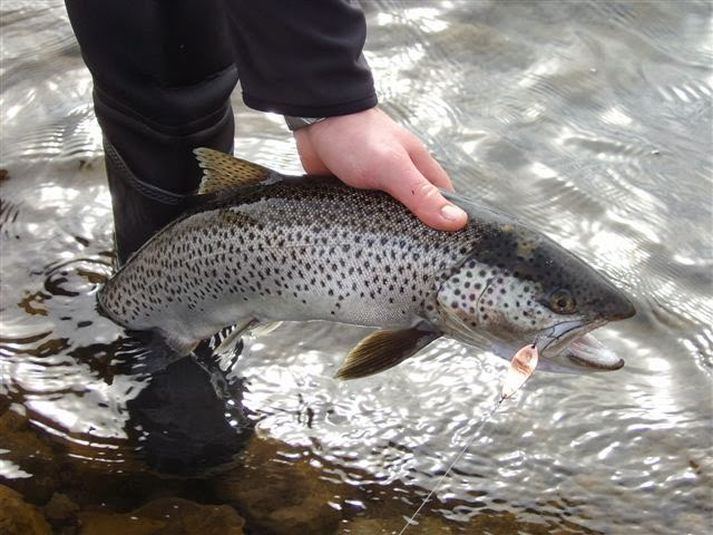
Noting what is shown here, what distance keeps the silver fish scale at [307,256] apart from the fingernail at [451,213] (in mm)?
61

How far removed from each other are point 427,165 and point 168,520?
132 centimetres

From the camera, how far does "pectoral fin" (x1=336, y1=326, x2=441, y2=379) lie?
262cm

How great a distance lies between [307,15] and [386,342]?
0.88 m

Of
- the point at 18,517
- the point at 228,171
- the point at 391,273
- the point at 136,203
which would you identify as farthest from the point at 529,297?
the point at 18,517

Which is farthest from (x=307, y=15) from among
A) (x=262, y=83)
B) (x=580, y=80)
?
(x=580, y=80)

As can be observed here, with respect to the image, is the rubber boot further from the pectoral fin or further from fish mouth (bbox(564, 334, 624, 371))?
fish mouth (bbox(564, 334, 624, 371))

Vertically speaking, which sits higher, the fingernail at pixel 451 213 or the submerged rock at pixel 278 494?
the fingernail at pixel 451 213

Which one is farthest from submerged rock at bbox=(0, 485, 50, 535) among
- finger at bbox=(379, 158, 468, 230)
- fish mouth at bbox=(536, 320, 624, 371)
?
fish mouth at bbox=(536, 320, 624, 371)

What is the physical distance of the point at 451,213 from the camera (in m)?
2.56

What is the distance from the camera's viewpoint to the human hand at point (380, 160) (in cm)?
256

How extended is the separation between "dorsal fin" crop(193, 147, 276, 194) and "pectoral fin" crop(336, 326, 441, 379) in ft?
2.03

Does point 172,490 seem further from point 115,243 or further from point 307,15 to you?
point 307,15

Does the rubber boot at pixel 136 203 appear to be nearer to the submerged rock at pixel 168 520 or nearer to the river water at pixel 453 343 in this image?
the river water at pixel 453 343

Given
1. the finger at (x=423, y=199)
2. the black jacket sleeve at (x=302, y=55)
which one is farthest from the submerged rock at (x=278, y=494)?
the black jacket sleeve at (x=302, y=55)
